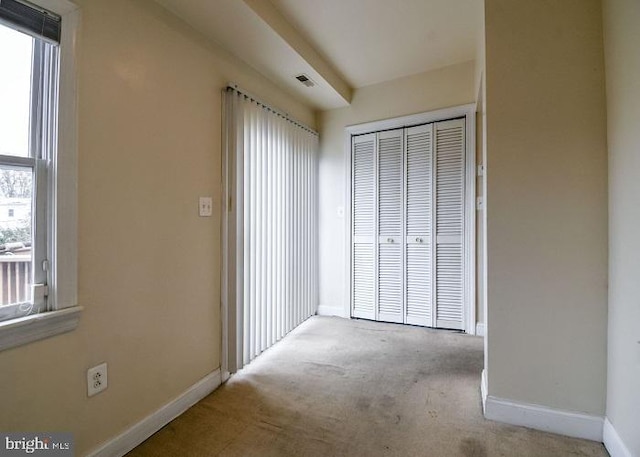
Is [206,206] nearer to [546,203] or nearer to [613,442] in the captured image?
[546,203]

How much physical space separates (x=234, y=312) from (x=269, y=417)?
0.72m

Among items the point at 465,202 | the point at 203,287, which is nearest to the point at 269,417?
the point at 203,287

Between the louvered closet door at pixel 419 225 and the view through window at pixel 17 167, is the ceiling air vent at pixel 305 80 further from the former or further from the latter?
the view through window at pixel 17 167

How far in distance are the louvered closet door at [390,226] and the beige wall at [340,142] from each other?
302mm

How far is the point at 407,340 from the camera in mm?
2797

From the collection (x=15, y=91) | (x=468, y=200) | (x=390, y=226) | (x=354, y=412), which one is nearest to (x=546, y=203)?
(x=468, y=200)

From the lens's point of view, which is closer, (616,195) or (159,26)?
(616,195)

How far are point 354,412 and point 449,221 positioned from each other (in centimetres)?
197

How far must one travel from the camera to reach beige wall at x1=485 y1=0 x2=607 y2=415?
5.00ft

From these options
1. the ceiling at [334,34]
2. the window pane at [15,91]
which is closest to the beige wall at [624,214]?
the ceiling at [334,34]

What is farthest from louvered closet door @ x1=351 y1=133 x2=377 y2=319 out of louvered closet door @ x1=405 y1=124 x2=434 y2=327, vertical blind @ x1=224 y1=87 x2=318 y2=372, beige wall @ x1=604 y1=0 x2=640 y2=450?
beige wall @ x1=604 y1=0 x2=640 y2=450

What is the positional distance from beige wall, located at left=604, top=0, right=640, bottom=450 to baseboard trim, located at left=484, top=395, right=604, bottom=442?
0.12 metres

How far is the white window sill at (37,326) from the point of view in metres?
1.09

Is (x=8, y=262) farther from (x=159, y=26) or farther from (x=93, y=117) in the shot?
(x=159, y=26)
